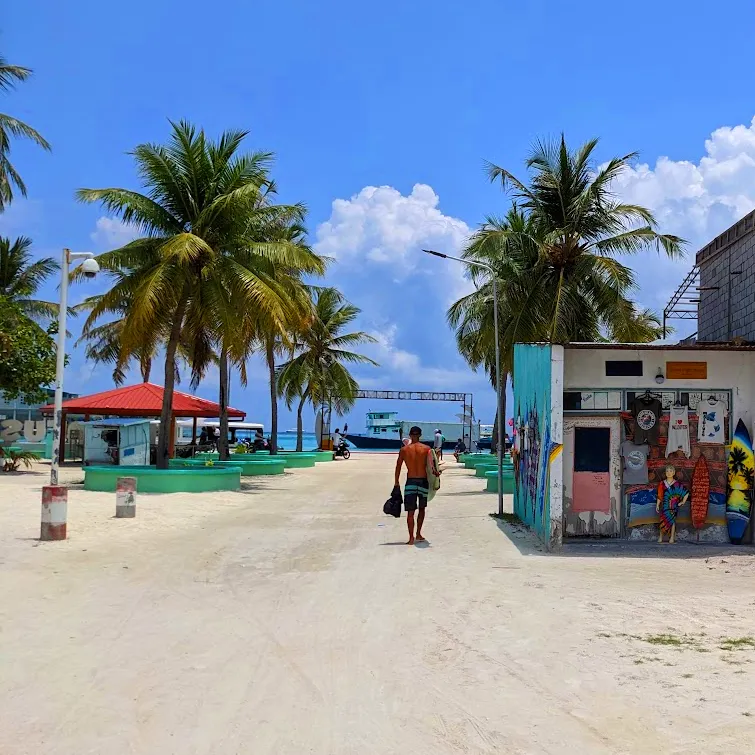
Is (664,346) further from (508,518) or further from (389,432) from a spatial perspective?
(389,432)

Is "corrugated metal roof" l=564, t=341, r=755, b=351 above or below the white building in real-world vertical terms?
above

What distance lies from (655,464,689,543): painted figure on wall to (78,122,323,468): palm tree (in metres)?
10.7

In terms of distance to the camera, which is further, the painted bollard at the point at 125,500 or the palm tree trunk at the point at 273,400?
the palm tree trunk at the point at 273,400

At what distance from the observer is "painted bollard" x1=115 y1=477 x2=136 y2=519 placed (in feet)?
49.6

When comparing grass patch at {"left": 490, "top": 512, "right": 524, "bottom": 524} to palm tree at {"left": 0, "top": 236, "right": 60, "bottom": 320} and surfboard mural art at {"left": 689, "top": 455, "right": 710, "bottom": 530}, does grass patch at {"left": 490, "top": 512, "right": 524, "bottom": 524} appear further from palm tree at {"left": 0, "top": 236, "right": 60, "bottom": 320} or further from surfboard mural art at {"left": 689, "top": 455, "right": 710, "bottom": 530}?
palm tree at {"left": 0, "top": 236, "right": 60, "bottom": 320}

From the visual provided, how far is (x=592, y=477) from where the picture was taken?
1330cm

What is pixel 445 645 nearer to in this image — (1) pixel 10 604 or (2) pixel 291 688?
(2) pixel 291 688

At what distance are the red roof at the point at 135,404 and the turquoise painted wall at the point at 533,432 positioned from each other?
56.8 feet

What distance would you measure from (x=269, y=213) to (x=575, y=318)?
380 inches

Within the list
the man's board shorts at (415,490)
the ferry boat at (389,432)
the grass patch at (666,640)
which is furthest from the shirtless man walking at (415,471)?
the ferry boat at (389,432)

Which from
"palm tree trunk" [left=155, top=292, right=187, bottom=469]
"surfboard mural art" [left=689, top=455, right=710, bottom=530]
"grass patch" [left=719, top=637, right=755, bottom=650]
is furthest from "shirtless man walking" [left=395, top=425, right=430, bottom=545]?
"palm tree trunk" [left=155, top=292, right=187, bottom=469]

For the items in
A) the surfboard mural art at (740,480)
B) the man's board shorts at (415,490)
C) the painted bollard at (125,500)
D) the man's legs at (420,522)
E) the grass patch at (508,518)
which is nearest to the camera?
the man's board shorts at (415,490)

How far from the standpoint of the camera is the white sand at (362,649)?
15.7 feet

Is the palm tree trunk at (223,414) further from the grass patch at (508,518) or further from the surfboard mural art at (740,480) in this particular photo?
the surfboard mural art at (740,480)
